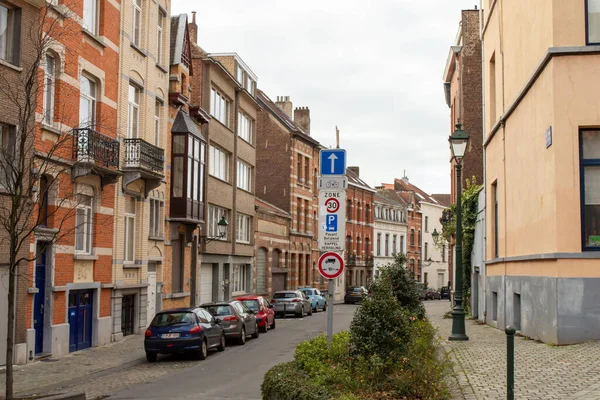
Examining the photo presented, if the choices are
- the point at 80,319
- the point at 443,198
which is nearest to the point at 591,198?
the point at 80,319

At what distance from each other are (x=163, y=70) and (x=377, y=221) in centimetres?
5302

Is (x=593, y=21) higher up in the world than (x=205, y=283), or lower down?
higher up

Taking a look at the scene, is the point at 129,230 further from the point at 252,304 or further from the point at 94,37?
the point at 94,37

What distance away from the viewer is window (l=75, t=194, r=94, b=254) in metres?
21.5

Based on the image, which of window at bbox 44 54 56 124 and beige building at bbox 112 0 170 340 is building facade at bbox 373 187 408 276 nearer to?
beige building at bbox 112 0 170 340

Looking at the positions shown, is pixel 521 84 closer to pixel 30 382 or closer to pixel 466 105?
pixel 30 382

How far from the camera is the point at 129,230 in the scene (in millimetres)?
25578

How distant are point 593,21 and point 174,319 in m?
12.2

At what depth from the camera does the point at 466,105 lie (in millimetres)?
36000

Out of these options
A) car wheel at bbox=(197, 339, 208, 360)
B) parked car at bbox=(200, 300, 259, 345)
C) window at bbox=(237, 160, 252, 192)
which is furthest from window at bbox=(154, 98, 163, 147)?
window at bbox=(237, 160, 252, 192)

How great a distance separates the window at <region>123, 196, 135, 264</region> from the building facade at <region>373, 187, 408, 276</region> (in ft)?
174

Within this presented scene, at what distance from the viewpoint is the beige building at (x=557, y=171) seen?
14484 millimetres

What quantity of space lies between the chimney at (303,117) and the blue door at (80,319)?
1646 inches

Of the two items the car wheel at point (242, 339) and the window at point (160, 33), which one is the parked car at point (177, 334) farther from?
the window at point (160, 33)
